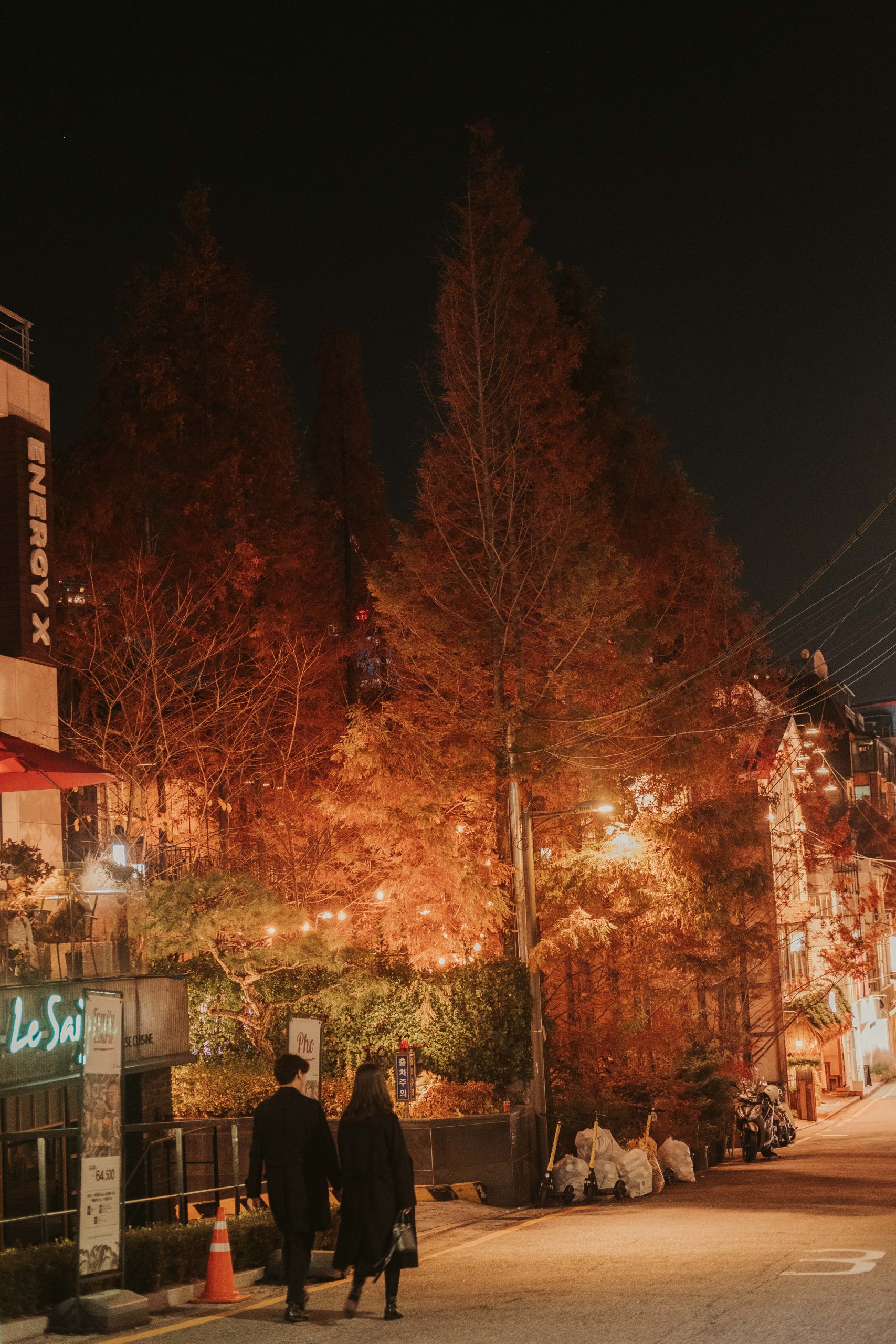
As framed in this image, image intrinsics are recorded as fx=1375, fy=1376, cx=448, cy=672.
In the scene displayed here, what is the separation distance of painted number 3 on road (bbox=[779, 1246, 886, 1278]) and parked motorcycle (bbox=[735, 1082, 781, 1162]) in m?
18.8

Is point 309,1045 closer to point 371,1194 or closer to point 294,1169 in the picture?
point 294,1169

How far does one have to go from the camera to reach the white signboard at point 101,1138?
9.40m

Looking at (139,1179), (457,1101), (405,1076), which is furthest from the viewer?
(457,1101)

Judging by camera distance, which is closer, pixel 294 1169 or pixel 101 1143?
pixel 294 1169

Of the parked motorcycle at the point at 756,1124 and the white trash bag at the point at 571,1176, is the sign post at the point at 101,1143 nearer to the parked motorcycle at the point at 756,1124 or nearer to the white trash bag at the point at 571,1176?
the white trash bag at the point at 571,1176

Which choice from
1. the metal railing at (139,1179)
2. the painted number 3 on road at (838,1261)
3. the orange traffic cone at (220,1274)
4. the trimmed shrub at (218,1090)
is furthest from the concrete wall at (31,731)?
the painted number 3 on road at (838,1261)

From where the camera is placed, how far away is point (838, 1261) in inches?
409

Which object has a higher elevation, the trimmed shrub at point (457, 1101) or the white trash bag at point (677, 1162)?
the trimmed shrub at point (457, 1101)

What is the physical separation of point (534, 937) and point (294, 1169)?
14198 millimetres

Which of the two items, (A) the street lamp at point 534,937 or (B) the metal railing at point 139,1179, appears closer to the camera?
(B) the metal railing at point 139,1179

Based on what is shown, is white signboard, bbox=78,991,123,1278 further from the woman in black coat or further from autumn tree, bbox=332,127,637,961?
autumn tree, bbox=332,127,637,961

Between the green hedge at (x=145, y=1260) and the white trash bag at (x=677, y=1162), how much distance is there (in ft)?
40.7

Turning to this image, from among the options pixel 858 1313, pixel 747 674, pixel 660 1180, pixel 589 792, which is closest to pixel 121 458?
pixel 589 792

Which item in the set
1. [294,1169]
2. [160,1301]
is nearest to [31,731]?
[160,1301]
